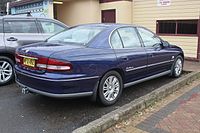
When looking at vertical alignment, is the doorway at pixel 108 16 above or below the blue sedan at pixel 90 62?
above

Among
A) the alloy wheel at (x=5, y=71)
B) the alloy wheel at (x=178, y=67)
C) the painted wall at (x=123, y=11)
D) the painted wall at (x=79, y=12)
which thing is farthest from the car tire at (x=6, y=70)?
the painted wall at (x=79, y=12)

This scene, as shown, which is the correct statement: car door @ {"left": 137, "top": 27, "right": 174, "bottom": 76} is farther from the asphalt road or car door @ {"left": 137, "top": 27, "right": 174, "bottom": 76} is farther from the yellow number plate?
the yellow number plate

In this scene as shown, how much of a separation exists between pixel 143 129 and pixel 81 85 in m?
1.21

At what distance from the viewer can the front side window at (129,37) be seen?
5.40 m

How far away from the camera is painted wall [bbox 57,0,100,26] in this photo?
13797 millimetres

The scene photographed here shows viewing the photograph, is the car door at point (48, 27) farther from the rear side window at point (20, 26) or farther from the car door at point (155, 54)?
the car door at point (155, 54)

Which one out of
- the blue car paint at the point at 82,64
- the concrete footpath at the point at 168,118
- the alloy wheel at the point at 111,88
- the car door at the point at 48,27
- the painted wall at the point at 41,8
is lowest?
the concrete footpath at the point at 168,118

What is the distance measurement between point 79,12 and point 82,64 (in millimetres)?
10831

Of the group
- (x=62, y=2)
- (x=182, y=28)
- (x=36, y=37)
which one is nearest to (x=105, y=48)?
(x=36, y=37)

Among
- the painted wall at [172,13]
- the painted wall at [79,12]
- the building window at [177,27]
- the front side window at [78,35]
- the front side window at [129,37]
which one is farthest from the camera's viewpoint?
the painted wall at [79,12]

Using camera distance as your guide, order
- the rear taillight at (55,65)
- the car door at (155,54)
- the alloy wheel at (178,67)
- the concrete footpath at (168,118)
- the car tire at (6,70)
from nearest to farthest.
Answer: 1. the concrete footpath at (168,118)
2. the rear taillight at (55,65)
3. the car door at (155,54)
4. the car tire at (6,70)
5. the alloy wheel at (178,67)

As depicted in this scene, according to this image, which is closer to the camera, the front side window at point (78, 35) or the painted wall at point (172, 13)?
the front side window at point (78, 35)

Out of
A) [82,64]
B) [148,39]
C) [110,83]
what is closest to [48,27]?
[148,39]

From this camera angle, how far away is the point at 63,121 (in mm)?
4262
